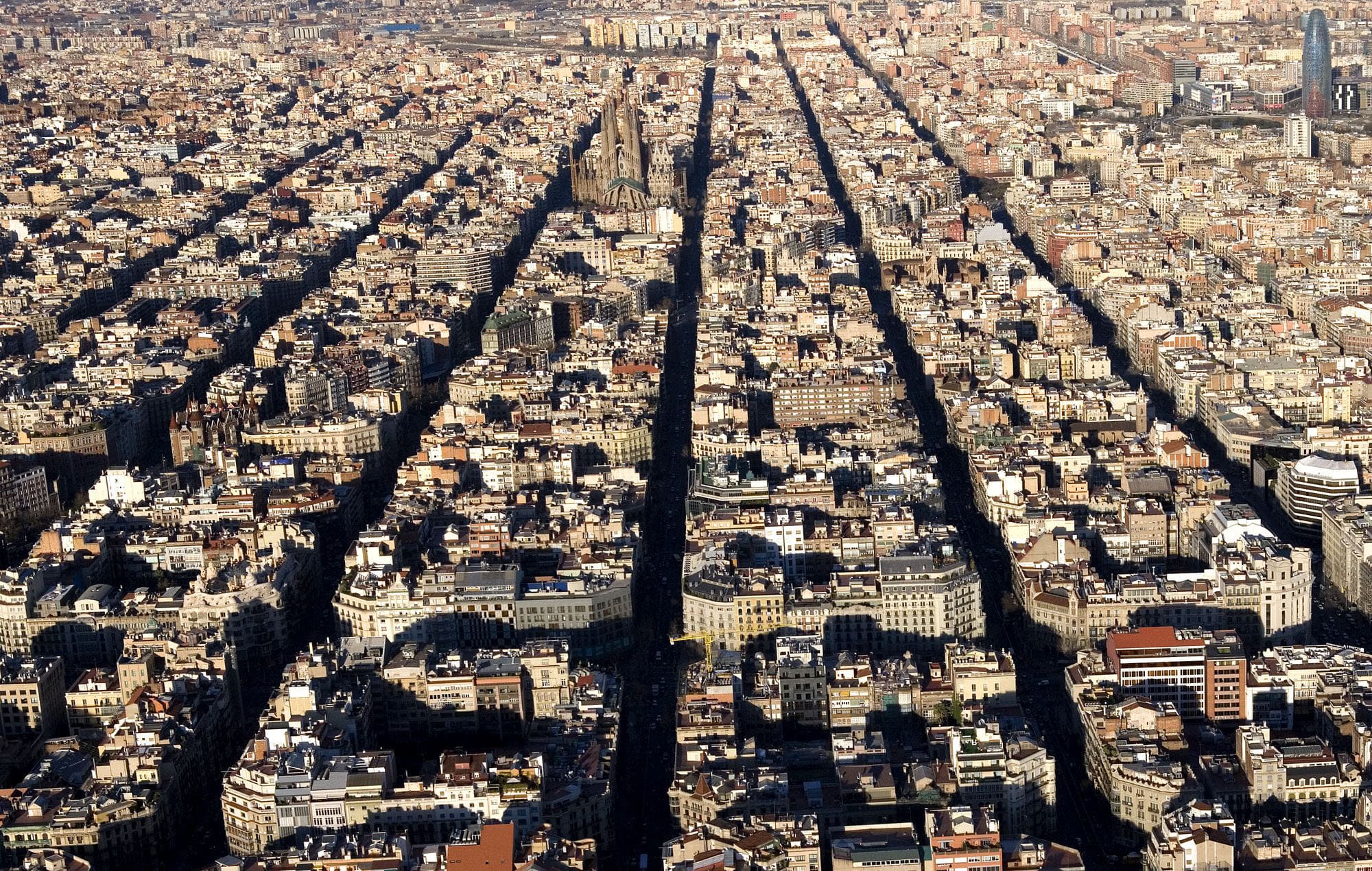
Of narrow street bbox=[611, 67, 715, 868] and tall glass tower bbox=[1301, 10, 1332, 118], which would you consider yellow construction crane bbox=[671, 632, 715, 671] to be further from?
tall glass tower bbox=[1301, 10, 1332, 118]

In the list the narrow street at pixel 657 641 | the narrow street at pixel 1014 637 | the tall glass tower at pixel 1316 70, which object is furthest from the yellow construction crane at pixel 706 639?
the tall glass tower at pixel 1316 70

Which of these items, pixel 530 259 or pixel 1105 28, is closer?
pixel 530 259

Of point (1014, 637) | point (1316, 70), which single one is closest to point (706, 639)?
point (1014, 637)

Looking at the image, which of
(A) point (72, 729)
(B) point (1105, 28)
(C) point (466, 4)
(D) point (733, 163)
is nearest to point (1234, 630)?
(A) point (72, 729)

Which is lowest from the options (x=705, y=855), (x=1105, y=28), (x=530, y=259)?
(x=705, y=855)

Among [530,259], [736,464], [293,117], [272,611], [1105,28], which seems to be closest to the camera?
[272,611]

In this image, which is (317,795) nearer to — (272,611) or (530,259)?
(272,611)
